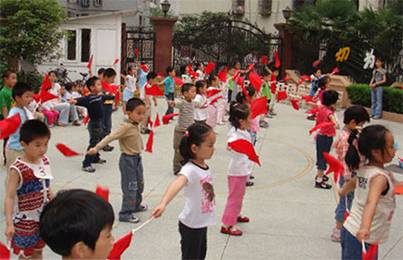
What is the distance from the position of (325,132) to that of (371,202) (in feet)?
12.4

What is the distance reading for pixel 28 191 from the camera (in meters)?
3.40

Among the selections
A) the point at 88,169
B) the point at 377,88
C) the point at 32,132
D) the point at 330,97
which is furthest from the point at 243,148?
the point at 377,88

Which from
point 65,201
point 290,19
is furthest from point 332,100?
point 290,19

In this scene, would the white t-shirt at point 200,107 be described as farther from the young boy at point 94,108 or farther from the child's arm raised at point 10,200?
the child's arm raised at point 10,200

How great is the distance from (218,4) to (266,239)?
35.1m

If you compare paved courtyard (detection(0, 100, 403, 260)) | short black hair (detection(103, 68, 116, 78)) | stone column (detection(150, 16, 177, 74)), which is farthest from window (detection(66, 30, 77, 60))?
short black hair (detection(103, 68, 116, 78))

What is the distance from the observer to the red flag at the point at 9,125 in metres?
4.47

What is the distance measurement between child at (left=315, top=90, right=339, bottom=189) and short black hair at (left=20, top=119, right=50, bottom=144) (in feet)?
13.4

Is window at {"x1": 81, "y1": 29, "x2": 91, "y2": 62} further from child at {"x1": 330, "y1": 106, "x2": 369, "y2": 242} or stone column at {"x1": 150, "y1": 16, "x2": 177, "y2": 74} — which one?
child at {"x1": 330, "y1": 106, "x2": 369, "y2": 242}

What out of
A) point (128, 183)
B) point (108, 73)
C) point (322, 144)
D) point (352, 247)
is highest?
point (108, 73)

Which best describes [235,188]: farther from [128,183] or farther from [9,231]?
[9,231]

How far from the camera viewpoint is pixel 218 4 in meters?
38.5

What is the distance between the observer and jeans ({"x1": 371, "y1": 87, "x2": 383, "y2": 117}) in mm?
14039

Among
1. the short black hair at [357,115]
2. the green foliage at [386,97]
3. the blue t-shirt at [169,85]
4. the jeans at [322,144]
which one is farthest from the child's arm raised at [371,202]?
the green foliage at [386,97]
